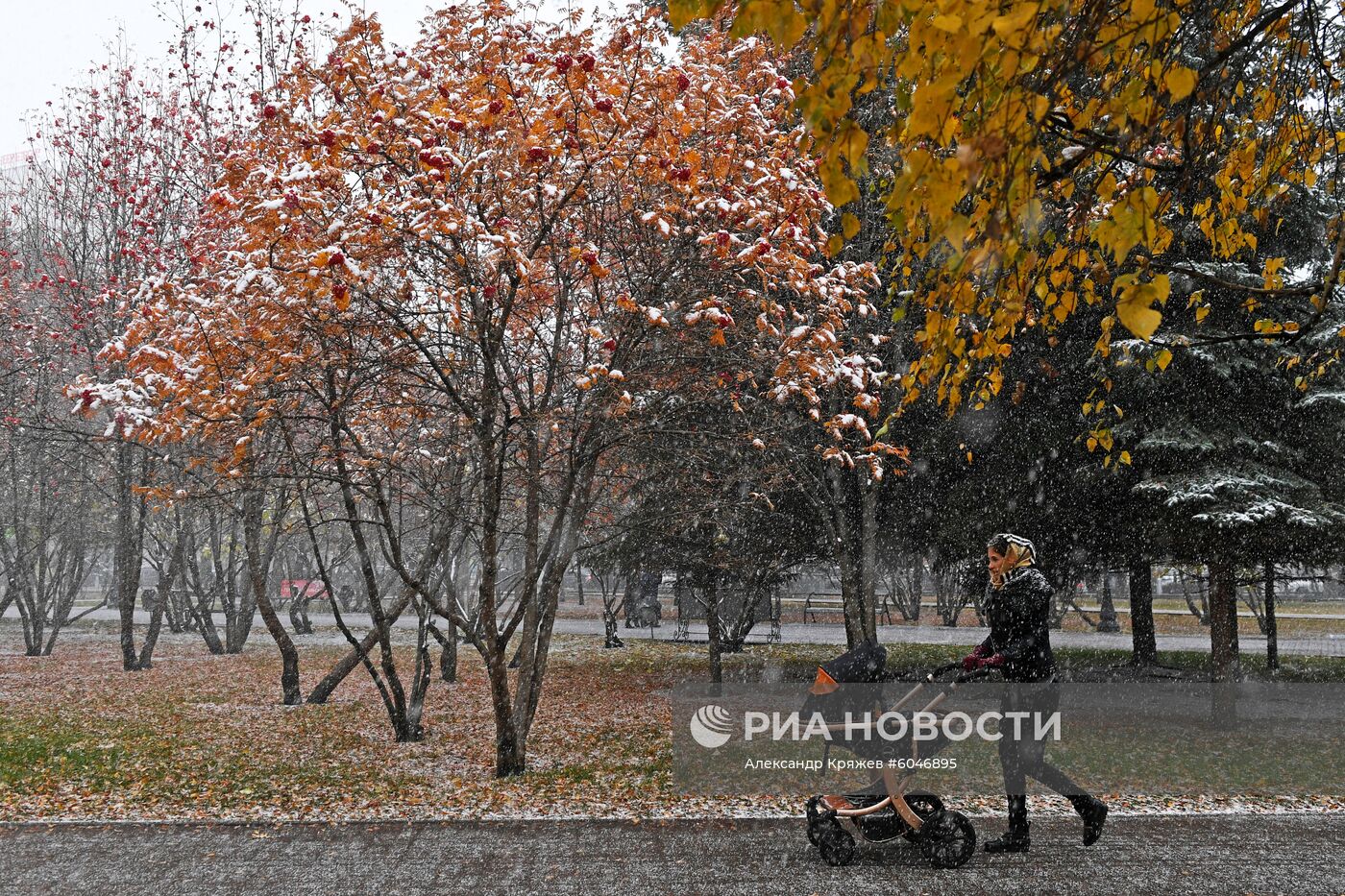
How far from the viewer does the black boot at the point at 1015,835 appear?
18.0 ft

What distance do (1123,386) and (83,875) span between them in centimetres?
1077

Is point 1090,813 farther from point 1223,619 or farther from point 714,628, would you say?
point 714,628

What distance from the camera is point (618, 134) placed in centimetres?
672

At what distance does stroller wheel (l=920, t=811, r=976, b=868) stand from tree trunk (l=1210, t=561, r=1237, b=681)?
25.9 ft

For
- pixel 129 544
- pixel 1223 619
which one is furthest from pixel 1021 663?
pixel 129 544

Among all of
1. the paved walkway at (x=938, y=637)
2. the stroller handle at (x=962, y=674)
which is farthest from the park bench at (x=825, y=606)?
the stroller handle at (x=962, y=674)

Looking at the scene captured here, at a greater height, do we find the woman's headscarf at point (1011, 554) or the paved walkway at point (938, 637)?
the woman's headscarf at point (1011, 554)

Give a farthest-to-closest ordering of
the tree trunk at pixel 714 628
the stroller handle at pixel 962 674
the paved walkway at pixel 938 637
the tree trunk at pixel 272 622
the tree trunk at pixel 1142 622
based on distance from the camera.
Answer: the paved walkway at pixel 938 637, the tree trunk at pixel 1142 622, the tree trunk at pixel 714 628, the tree trunk at pixel 272 622, the stroller handle at pixel 962 674

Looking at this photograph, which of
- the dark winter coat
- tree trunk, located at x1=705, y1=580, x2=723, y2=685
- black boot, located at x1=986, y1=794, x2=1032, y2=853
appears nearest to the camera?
the dark winter coat

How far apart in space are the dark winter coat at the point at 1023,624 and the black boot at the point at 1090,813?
788 millimetres

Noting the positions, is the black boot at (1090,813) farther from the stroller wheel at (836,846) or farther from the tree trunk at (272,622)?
the tree trunk at (272,622)

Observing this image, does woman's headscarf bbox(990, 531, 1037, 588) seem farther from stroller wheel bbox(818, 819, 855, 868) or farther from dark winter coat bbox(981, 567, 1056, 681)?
stroller wheel bbox(818, 819, 855, 868)

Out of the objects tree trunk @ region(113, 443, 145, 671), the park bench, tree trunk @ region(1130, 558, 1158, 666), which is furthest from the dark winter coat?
the park bench

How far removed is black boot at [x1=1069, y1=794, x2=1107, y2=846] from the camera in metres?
5.31
